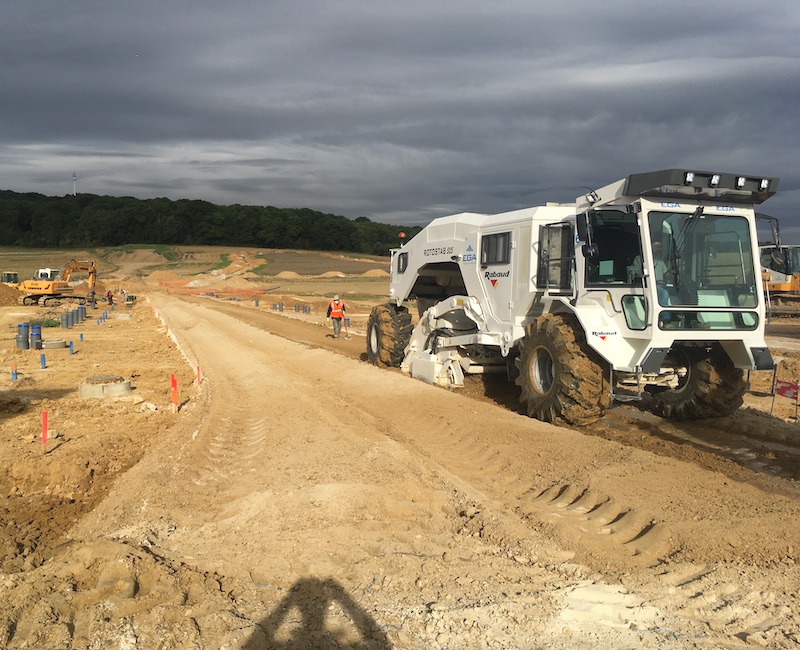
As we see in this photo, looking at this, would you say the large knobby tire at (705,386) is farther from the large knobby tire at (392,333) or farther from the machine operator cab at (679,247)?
the large knobby tire at (392,333)

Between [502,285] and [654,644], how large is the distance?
8.35 m

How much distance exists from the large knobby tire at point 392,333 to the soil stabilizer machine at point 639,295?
14.7ft

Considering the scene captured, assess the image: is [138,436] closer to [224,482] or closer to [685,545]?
[224,482]

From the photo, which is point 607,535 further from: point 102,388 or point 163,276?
point 163,276

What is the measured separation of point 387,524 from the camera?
20.5 ft

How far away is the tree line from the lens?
381ft

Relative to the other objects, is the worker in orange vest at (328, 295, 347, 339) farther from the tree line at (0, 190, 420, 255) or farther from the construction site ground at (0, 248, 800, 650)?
the tree line at (0, 190, 420, 255)

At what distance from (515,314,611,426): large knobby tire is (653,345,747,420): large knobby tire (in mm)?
1689

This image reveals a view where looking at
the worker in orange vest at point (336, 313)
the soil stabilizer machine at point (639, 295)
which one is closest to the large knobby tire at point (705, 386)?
the soil stabilizer machine at point (639, 295)

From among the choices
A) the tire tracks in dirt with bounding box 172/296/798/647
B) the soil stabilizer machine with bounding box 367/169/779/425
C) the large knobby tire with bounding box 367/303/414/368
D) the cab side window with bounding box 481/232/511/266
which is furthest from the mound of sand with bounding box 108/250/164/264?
the tire tracks in dirt with bounding box 172/296/798/647

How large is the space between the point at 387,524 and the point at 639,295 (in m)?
5.10

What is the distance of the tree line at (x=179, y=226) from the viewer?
11600 centimetres

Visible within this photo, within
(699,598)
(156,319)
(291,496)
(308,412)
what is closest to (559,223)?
(308,412)

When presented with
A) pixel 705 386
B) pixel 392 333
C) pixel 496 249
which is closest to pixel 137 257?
pixel 392 333
